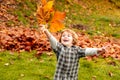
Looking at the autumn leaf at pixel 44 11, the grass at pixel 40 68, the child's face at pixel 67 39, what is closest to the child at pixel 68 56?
the child's face at pixel 67 39

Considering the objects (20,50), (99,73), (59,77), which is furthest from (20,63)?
(59,77)

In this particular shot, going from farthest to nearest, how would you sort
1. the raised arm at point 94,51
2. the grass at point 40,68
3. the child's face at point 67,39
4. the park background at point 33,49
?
the park background at point 33,49 → the grass at point 40,68 → the child's face at point 67,39 → the raised arm at point 94,51

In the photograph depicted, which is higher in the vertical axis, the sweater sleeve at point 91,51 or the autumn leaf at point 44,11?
the autumn leaf at point 44,11

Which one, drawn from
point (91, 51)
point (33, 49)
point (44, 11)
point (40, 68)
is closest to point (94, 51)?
point (91, 51)

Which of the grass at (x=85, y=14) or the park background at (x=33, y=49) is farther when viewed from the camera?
the grass at (x=85, y=14)

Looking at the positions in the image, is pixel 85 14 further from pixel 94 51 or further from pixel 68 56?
pixel 94 51

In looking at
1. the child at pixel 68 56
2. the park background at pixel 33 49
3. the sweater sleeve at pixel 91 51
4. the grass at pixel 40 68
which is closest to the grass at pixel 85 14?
the park background at pixel 33 49

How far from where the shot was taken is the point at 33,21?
57.9ft

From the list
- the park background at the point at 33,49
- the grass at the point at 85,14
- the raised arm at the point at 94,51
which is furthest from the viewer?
the grass at the point at 85,14

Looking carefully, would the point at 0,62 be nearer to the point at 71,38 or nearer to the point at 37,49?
the point at 37,49

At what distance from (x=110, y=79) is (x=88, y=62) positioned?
3.45 ft

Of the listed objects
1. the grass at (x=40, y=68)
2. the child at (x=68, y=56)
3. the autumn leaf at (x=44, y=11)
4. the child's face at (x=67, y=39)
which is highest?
the autumn leaf at (x=44, y=11)

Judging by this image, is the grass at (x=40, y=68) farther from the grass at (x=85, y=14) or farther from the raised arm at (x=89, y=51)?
the grass at (x=85, y=14)

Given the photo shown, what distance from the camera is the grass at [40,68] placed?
8977 mm
